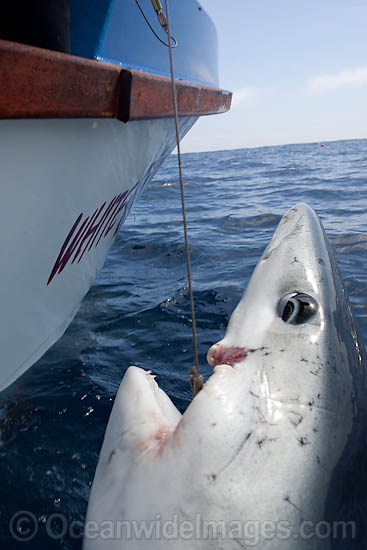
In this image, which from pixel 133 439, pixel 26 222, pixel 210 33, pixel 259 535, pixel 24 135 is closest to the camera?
pixel 259 535

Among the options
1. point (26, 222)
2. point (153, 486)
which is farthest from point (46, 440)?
point (153, 486)

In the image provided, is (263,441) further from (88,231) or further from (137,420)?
(88,231)

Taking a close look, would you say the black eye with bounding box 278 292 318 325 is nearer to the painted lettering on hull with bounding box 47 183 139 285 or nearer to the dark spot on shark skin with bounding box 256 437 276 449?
the dark spot on shark skin with bounding box 256 437 276 449

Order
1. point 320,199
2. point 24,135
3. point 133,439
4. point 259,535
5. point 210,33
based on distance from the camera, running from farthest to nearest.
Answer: point 320,199
point 210,33
point 24,135
point 133,439
point 259,535

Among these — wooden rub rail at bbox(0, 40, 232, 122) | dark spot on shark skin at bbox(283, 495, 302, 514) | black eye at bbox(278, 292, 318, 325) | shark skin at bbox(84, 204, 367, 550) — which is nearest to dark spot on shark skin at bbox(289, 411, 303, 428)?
shark skin at bbox(84, 204, 367, 550)

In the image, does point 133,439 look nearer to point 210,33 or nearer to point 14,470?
point 14,470

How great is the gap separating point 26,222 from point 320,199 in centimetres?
756

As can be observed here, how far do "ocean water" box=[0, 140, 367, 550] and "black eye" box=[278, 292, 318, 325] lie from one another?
3.63 ft

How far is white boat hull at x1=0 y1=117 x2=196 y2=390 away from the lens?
1420mm

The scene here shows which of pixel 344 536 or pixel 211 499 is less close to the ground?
pixel 211 499

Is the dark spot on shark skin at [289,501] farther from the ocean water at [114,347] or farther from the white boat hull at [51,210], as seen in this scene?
the white boat hull at [51,210]

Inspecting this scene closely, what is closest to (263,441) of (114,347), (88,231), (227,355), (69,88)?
(227,355)

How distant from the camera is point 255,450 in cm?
91

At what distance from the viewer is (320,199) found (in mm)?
8344
